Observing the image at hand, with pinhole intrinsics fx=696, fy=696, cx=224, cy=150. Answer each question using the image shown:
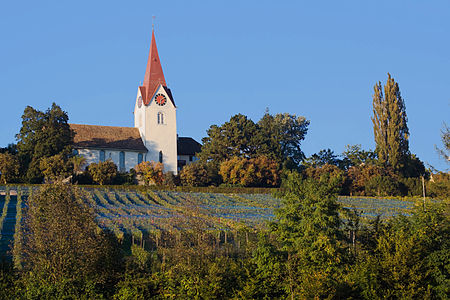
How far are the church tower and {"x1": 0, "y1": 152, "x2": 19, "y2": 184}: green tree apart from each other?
734 inches

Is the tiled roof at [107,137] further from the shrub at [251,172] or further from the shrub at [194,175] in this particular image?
the shrub at [251,172]

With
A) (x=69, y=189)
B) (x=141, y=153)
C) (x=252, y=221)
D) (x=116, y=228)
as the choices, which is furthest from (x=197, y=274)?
(x=141, y=153)

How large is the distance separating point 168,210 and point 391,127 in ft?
121

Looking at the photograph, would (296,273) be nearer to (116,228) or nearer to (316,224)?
(316,224)

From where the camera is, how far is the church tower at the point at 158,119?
84.5 m

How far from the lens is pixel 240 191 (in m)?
73.3

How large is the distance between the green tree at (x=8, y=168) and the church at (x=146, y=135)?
11.9 meters

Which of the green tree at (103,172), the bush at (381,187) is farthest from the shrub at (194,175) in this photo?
the bush at (381,187)

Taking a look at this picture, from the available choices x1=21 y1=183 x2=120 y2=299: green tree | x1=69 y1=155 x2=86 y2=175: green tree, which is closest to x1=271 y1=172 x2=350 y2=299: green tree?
x1=21 y1=183 x2=120 y2=299: green tree

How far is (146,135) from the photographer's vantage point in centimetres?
8512

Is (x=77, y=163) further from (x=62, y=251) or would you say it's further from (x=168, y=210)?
(x=62, y=251)

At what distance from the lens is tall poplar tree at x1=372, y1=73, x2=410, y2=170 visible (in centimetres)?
8206

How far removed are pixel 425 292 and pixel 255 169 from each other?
48.5 metres

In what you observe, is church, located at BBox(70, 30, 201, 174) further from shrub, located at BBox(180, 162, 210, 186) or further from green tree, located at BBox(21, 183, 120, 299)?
green tree, located at BBox(21, 183, 120, 299)
